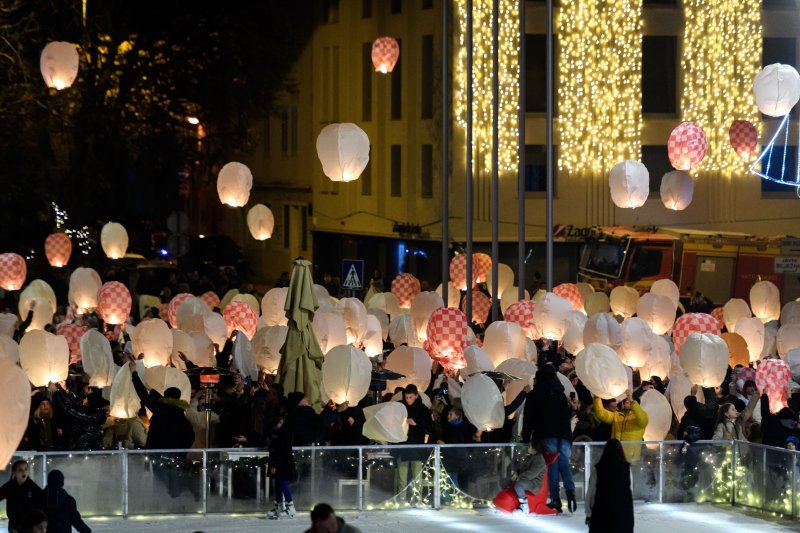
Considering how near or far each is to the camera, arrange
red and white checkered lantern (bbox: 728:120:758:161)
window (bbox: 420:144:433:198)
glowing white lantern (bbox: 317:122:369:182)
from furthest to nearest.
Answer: window (bbox: 420:144:433:198), red and white checkered lantern (bbox: 728:120:758:161), glowing white lantern (bbox: 317:122:369:182)

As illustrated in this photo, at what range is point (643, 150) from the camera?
4825 centimetres

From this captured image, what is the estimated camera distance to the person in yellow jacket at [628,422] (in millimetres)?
19688

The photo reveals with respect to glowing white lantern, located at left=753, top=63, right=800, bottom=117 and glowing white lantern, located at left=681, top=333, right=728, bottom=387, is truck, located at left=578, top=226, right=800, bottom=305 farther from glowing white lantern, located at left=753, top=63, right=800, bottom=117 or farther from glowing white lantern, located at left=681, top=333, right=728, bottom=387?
glowing white lantern, located at left=681, top=333, right=728, bottom=387

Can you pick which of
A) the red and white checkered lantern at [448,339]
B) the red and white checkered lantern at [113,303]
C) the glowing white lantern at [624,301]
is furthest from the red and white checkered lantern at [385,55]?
the red and white checkered lantern at [448,339]

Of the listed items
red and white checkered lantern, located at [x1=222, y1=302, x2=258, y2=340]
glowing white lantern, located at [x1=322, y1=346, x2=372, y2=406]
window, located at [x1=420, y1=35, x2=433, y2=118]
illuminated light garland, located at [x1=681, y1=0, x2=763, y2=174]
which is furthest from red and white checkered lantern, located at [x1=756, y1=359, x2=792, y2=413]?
window, located at [x1=420, y1=35, x2=433, y2=118]

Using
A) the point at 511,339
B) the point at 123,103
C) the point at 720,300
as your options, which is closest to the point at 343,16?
the point at 123,103

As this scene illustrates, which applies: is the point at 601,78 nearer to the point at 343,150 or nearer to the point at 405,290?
the point at 405,290

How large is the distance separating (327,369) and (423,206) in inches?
1136

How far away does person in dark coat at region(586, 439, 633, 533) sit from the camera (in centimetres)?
1513

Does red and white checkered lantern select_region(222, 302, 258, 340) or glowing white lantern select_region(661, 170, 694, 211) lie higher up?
glowing white lantern select_region(661, 170, 694, 211)

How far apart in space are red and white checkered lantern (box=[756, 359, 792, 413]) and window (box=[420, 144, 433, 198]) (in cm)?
2825

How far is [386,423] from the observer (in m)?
19.2

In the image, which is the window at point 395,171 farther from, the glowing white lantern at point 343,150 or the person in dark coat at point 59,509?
the person in dark coat at point 59,509

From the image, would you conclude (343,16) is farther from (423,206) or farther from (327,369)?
(327,369)
